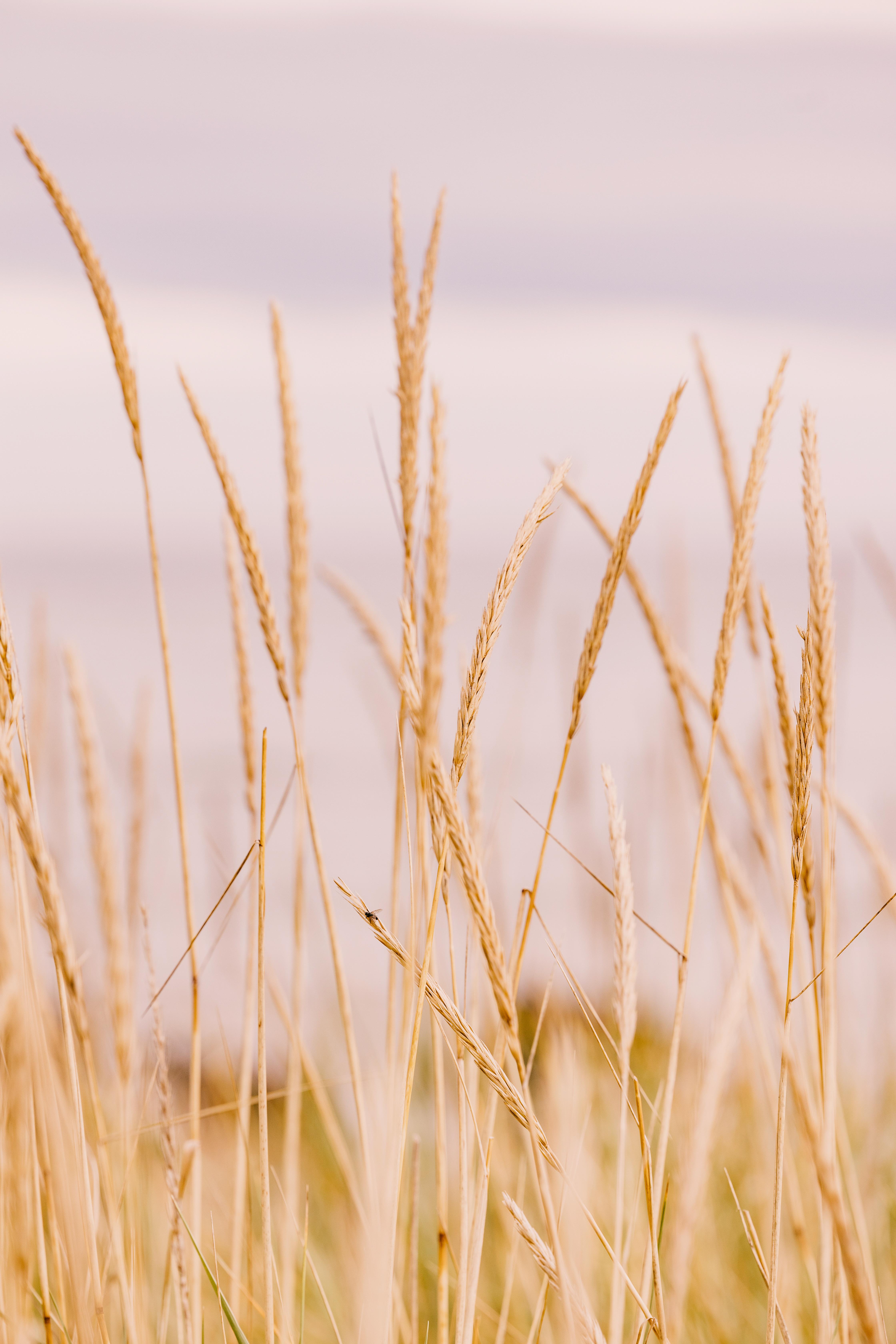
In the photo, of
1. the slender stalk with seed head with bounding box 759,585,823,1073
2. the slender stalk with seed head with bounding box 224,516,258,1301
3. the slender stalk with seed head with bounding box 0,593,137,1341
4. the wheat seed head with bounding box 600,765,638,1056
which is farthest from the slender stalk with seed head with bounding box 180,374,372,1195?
the slender stalk with seed head with bounding box 759,585,823,1073

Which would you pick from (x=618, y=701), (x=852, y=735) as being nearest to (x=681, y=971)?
(x=852, y=735)

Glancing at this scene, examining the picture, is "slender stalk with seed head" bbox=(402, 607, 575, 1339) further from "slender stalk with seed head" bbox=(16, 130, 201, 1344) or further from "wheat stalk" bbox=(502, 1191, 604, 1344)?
"slender stalk with seed head" bbox=(16, 130, 201, 1344)

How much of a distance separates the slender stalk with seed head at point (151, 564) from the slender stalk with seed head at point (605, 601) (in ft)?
1.17

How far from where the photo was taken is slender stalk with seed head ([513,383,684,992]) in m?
0.85

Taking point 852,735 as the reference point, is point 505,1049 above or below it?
above

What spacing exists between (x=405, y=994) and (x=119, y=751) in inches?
59.0

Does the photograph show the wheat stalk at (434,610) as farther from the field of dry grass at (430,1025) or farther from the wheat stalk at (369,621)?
the wheat stalk at (369,621)

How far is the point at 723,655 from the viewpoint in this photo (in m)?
0.91

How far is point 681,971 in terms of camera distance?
2.98 ft

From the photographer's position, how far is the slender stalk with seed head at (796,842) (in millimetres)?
771

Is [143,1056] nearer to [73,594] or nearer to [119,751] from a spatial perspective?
[119,751]

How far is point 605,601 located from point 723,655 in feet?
0.45

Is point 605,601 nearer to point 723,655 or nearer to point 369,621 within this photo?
point 723,655

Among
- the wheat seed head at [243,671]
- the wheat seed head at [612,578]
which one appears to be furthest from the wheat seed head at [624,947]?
the wheat seed head at [243,671]
